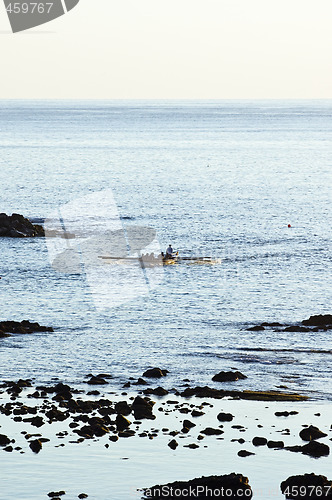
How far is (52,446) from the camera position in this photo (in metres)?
32.4

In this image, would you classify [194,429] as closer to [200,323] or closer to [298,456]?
[298,456]

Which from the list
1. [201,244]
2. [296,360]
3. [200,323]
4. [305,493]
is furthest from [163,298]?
[305,493]

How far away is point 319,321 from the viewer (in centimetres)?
5472

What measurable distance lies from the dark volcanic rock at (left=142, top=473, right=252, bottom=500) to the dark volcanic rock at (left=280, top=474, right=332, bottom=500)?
1356 millimetres

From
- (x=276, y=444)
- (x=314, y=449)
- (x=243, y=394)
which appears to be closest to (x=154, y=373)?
(x=243, y=394)

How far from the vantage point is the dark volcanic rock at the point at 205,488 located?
27.7 meters

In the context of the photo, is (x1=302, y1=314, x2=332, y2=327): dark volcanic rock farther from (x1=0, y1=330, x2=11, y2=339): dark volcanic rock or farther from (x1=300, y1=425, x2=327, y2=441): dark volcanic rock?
(x1=300, y1=425, x2=327, y2=441): dark volcanic rock

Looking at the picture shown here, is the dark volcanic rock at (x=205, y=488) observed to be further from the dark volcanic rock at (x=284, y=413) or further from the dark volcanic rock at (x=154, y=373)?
the dark volcanic rock at (x=154, y=373)

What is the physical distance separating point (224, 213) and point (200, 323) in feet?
191

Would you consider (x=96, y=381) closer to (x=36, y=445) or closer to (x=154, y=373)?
(x=154, y=373)

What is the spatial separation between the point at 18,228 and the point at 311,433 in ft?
205

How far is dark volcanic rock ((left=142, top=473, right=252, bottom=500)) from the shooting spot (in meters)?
27.7

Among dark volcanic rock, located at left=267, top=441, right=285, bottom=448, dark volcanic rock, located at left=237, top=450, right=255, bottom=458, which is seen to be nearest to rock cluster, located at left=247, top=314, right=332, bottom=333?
dark volcanic rock, located at left=267, top=441, right=285, bottom=448

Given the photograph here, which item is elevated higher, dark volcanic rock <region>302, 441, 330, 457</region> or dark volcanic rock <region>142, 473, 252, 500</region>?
dark volcanic rock <region>142, 473, 252, 500</region>
